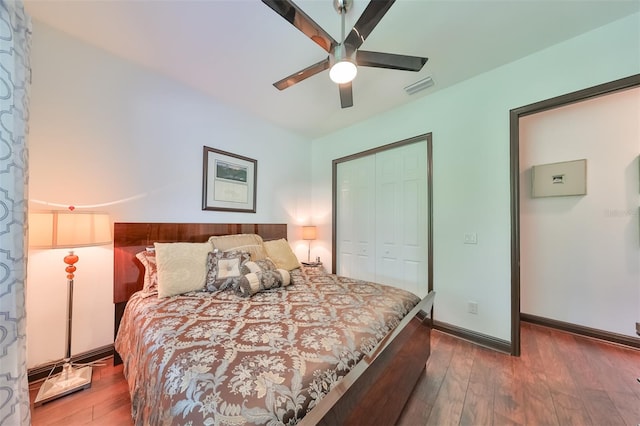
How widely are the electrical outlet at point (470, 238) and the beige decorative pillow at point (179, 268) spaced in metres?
2.68

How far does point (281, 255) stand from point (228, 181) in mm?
1180

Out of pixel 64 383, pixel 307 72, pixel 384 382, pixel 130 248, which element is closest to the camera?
pixel 384 382

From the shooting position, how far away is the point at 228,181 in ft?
9.57

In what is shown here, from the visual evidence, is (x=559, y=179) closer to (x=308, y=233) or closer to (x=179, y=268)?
(x=308, y=233)

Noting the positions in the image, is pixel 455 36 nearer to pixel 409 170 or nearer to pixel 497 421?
pixel 409 170

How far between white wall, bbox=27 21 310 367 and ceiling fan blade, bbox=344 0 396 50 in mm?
2014

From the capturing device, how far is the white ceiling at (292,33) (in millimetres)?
1653

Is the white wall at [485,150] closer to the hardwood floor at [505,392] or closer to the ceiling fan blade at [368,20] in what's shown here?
the hardwood floor at [505,392]

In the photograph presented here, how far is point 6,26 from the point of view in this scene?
122 cm

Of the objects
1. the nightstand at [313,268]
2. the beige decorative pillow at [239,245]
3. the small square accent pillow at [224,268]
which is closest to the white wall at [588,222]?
the nightstand at [313,268]

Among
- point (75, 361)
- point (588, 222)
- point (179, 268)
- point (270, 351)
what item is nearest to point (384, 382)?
point (270, 351)

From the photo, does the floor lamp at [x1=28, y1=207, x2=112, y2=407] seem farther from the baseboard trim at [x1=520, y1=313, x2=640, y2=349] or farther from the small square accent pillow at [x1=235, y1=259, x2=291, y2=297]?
the baseboard trim at [x1=520, y1=313, x2=640, y2=349]

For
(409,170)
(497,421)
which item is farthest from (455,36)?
(497,421)

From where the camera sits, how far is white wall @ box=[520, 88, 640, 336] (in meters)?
2.31
